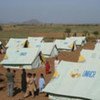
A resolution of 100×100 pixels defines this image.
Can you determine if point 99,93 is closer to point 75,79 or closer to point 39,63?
point 75,79

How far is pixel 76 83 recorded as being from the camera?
17875mm

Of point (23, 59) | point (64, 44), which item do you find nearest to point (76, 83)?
point (23, 59)

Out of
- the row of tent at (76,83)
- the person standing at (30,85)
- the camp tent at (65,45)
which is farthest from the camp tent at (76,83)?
the camp tent at (65,45)

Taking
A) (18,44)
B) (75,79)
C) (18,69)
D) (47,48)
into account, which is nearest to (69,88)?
(75,79)

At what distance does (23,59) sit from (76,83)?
13635 millimetres

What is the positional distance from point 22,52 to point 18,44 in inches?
578

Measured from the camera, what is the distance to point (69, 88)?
702 inches

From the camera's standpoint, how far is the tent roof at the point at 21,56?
3096cm

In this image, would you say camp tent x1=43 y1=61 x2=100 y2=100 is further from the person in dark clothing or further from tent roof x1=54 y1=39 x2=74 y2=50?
tent roof x1=54 y1=39 x2=74 y2=50

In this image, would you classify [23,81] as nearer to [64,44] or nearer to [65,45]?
[65,45]

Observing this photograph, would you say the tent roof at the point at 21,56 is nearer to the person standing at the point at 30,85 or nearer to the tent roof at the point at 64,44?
the person standing at the point at 30,85

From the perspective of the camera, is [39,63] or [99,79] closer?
[99,79]

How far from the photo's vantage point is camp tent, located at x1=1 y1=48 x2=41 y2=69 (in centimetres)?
3088

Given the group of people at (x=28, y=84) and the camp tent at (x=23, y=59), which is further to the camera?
the camp tent at (x=23, y=59)
